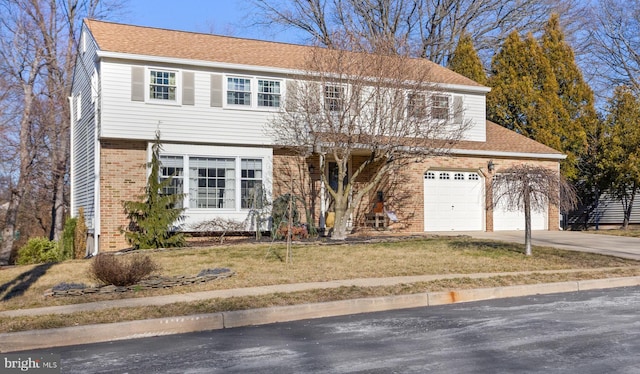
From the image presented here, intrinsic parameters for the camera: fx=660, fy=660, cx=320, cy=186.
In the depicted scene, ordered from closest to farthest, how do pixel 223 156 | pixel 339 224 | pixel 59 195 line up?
pixel 339 224
pixel 223 156
pixel 59 195

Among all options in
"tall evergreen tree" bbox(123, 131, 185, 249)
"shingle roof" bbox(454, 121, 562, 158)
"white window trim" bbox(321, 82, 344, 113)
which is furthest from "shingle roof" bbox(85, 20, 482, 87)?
"tall evergreen tree" bbox(123, 131, 185, 249)

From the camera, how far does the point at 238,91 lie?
20875mm

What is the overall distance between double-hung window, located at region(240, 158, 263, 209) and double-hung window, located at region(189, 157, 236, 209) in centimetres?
29

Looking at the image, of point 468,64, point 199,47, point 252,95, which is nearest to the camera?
point 252,95

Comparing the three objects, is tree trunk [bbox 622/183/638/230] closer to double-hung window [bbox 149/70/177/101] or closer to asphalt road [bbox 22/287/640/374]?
double-hung window [bbox 149/70/177/101]

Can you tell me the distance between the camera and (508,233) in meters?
22.7

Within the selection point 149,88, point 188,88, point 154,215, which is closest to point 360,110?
point 188,88

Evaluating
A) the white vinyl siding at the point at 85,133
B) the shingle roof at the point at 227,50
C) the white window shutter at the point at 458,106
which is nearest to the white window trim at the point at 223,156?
the white vinyl siding at the point at 85,133

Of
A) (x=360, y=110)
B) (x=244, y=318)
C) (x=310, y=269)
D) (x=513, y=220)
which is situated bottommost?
(x=244, y=318)

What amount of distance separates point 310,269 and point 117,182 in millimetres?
8720

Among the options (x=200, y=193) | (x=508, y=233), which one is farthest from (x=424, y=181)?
(x=200, y=193)

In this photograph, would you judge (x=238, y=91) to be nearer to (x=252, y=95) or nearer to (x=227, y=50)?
(x=252, y=95)

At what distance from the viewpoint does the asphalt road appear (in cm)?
638

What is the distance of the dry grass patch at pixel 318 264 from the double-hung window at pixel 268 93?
550 centimetres
